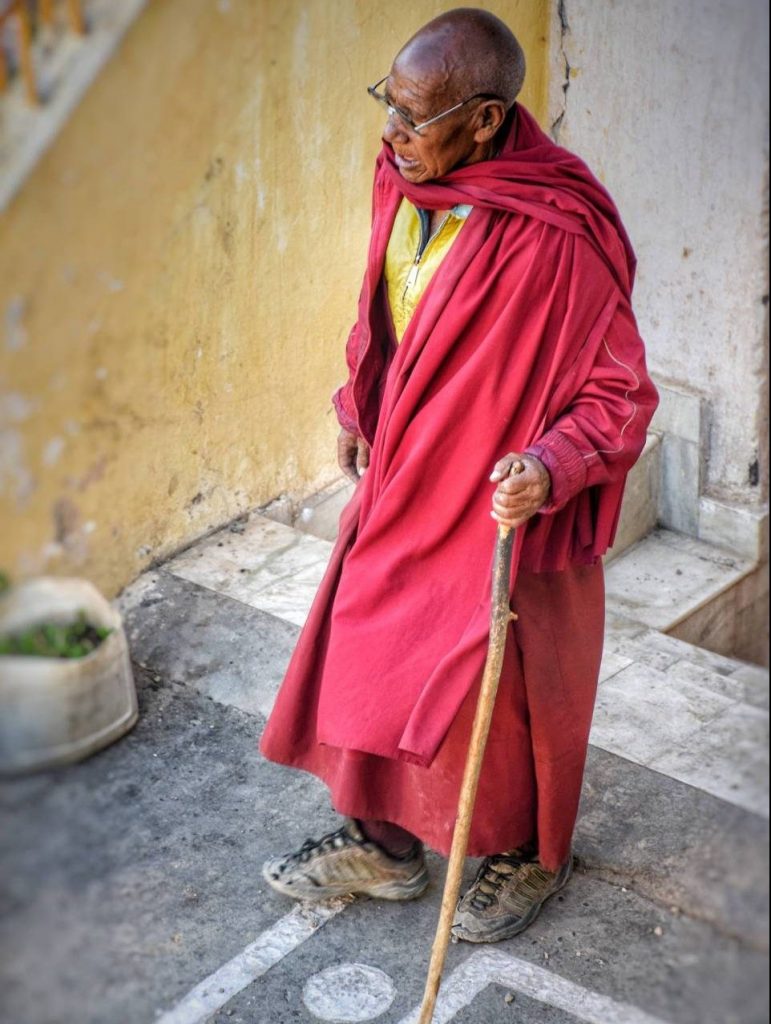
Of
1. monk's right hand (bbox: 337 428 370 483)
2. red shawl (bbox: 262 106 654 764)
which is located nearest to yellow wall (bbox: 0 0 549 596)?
red shawl (bbox: 262 106 654 764)

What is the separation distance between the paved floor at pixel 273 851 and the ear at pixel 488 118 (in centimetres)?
85

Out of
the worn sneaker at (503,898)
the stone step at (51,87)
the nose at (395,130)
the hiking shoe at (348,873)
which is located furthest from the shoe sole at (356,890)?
the stone step at (51,87)

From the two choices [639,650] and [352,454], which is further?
[639,650]

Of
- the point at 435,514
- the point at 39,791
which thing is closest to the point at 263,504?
the point at 435,514

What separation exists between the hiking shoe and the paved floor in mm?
46

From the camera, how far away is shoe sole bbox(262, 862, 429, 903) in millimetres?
3473

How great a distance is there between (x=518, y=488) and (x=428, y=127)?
67 centimetres

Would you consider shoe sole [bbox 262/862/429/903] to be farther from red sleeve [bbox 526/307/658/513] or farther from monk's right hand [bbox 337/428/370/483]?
red sleeve [bbox 526/307/658/513]

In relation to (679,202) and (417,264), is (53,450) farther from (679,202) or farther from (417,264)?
(679,202)

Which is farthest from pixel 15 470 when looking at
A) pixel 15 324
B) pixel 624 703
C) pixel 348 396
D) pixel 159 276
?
pixel 624 703

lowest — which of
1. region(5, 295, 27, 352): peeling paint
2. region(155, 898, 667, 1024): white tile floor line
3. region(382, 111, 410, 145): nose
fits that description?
region(155, 898, 667, 1024): white tile floor line

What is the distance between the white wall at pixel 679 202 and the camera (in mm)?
4566

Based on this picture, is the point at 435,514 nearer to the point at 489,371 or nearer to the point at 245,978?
the point at 489,371

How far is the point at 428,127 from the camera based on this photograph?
9.50 feet
